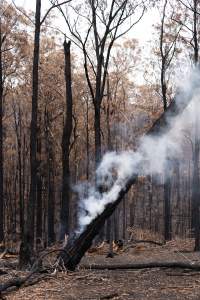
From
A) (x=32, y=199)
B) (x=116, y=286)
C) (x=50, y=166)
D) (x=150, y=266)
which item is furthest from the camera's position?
(x=50, y=166)

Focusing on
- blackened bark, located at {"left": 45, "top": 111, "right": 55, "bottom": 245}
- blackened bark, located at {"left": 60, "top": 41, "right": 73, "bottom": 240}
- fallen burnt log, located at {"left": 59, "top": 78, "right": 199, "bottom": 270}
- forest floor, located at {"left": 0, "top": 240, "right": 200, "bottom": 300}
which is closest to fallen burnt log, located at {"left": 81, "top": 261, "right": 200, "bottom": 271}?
forest floor, located at {"left": 0, "top": 240, "right": 200, "bottom": 300}

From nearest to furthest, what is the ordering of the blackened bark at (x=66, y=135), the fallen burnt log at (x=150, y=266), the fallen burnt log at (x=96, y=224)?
the fallen burnt log at (x=150, y=266), the fallen burnt log at (x=96, y=224), the blackened bark at (x=66, y=135)

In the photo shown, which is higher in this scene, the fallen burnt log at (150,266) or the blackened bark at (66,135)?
the blackened bark at (66,135)

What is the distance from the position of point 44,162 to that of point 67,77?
13454 millimetres

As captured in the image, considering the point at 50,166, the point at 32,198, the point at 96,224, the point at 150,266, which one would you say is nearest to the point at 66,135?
the point at 32,198

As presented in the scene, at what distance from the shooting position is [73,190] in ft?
120

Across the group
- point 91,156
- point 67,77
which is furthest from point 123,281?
point 91,156

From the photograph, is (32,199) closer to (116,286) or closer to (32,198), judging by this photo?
(32,198)

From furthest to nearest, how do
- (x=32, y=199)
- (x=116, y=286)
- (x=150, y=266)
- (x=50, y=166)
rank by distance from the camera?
(x=50, y=166)
(x=32, y=199)
(x=150, y=266)
(x=116, y=286)

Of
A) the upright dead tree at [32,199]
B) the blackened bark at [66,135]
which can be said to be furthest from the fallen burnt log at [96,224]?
the blackened bark at [66,135]

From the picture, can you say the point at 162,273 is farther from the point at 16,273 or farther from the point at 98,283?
the point at 16,273

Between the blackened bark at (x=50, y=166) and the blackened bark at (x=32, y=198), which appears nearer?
the blackened bark at (x=32, y=198)

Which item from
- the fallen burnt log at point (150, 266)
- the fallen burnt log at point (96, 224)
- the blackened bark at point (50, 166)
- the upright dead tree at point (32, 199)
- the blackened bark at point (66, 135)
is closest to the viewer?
the fallen burnt log at point (150, 266)

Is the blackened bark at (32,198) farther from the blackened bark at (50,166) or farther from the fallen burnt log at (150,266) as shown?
the blackened bark at (50,166)
